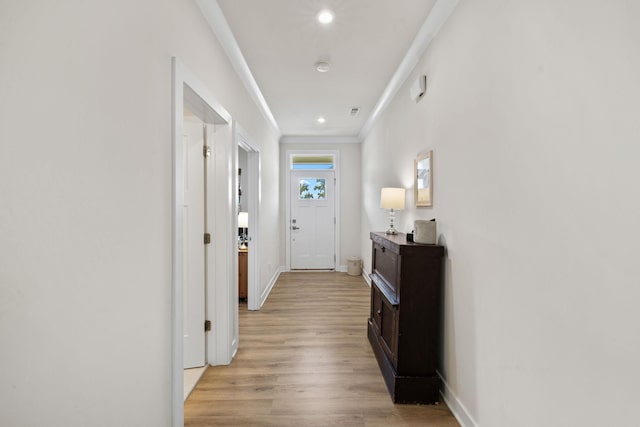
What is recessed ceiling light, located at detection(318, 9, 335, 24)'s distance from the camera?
1971mm

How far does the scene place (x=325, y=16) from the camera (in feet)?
6.59

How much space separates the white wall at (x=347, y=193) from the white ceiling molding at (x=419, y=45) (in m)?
2.03

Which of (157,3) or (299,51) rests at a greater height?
(299,51)

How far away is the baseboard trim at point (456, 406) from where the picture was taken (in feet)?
5.38

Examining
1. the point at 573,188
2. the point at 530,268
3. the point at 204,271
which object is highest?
the point at 573,188

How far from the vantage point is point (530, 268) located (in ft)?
3.86

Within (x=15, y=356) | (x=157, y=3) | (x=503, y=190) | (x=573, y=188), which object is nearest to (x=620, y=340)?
(x=573, y=188)

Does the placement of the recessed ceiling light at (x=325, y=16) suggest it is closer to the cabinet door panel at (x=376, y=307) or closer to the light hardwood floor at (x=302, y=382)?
the cabinet door panel at (x=376, y=307)

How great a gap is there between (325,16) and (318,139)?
363 cm

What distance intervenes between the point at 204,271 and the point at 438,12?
8.45 ft

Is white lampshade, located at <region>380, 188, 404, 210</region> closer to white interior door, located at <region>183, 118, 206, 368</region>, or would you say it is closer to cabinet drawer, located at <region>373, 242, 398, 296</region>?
cabinet drawer, located at <region>373, 242, 398, 296</region>

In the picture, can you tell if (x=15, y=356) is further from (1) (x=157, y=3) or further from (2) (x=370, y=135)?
(2) (x=370, y=135)

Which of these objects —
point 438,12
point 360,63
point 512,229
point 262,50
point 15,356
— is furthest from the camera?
point 360,63

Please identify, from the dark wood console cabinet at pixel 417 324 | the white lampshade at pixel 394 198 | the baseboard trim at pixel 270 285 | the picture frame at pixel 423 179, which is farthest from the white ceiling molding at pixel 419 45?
the baseboard trim at pixel 270 285
